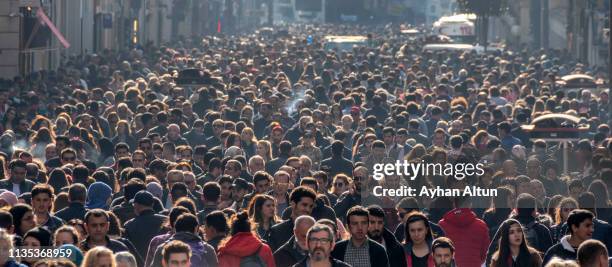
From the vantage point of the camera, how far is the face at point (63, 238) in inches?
446

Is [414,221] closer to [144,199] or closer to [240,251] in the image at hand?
[240,251]

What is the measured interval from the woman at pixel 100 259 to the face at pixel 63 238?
128cm

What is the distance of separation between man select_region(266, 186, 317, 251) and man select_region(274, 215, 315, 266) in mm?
625

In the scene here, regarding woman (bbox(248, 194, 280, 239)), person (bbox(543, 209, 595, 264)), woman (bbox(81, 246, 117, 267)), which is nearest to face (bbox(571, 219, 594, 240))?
person (bbox(543, 209, 595, 264))

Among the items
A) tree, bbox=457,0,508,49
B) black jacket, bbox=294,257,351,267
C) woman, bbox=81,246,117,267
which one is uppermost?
tree, bbox=457,0,508,49

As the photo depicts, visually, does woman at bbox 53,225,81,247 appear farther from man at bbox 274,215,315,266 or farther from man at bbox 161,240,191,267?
man at bbox 274,215,315,266

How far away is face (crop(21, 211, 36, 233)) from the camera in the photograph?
1236cm

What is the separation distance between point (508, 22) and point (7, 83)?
58.0 m

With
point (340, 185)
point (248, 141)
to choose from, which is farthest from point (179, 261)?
point (248, 141)

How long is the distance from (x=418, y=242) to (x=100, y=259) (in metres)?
2.94

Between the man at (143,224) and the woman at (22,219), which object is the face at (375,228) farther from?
the woman at (22,219)

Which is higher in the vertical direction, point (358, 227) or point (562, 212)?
point (358, 227)

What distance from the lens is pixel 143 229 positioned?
523 inches

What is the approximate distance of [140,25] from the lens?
72.1 metres
